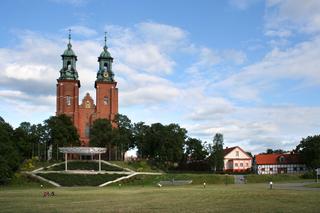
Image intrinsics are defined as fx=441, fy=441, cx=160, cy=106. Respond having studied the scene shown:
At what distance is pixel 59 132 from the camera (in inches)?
3290

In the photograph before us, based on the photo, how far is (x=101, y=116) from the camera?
96.8m

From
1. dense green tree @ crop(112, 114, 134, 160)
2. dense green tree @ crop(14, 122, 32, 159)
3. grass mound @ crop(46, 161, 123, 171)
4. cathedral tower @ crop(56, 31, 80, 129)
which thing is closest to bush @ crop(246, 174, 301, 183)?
grass mound @ crop(46, 161, 123, 171)

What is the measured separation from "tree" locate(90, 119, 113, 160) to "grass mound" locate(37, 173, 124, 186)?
629 inches

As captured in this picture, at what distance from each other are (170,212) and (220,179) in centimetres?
4708

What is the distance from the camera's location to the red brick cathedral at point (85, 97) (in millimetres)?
95188

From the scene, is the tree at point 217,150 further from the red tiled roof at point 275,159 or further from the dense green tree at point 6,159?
the dense green tree at point 6,159

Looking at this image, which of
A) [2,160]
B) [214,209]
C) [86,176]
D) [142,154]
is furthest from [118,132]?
[214,209]

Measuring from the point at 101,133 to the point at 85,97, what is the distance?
15.2 metres

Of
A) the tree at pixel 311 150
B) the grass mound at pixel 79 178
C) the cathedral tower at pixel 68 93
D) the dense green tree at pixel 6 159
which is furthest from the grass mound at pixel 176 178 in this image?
the cathedral tower at pixel 68 93

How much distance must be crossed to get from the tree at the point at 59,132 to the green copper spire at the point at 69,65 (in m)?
12.7

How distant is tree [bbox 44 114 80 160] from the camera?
83938 mm

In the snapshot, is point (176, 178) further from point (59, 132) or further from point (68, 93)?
point (68, 93)

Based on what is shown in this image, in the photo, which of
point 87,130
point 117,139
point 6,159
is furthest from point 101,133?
point 6,159

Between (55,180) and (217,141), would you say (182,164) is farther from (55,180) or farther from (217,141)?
(55,180)
